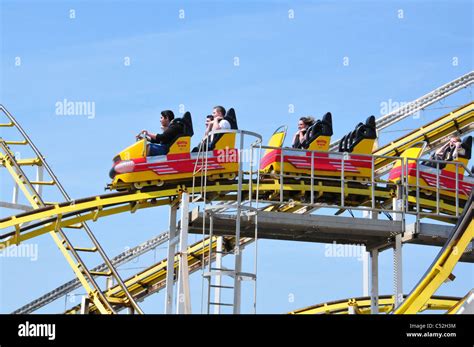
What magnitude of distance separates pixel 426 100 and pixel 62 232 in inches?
387

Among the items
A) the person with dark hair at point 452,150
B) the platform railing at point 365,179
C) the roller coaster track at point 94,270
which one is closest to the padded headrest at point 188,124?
the platform railing at point 365,179

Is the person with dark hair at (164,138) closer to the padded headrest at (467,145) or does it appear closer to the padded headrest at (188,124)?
the padded headrest at (188,124)

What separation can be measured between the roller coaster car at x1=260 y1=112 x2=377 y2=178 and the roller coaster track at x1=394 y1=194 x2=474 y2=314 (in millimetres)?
3583

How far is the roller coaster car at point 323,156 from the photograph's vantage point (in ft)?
57.7

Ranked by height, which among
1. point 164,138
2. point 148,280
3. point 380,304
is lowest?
point 380,304

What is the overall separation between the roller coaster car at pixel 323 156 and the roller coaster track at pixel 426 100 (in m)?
6.94

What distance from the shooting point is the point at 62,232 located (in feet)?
66.4

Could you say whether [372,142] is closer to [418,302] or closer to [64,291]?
[418,302]

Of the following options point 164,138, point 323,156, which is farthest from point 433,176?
point 164,138

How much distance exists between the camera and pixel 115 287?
2311 centimetres

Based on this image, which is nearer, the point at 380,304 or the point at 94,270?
the point at 380,304

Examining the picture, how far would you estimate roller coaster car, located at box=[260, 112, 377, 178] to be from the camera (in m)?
17.6

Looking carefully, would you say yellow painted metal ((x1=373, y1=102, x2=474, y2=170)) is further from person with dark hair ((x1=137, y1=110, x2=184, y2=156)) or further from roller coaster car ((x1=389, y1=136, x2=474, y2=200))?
person with dark hair ((x1=137, y1=110, x2=184, y2=156))

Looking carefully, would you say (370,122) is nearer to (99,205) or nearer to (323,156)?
(323,156)
